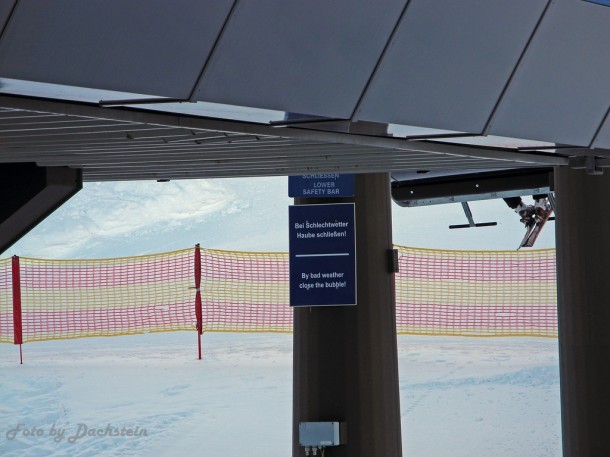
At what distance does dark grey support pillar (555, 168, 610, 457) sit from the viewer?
12.8 metres

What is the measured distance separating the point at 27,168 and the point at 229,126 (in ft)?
7.52

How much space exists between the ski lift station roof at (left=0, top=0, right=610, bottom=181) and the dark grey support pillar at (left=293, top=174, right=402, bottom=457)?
1.19 meters

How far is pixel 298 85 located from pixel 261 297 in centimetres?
1972

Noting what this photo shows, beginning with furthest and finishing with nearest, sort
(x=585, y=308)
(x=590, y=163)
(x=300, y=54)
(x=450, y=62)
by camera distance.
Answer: (x=585, y=308), (x=590, y=163), (x=450, y=62), (x=300, y=54)

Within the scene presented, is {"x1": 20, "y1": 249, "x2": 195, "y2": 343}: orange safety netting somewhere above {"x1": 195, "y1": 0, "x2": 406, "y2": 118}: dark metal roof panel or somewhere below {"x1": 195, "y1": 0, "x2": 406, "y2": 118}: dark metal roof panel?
below

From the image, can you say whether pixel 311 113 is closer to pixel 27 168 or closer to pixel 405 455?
pixel 27 168

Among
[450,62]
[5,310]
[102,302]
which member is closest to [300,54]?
[450,62]

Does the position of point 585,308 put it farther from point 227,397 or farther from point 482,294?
point 227,397

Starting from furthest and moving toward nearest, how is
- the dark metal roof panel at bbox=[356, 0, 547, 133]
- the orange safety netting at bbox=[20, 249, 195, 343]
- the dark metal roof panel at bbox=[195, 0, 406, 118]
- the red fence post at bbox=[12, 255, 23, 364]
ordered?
1. the orange safety netting at bbox=[20, 249, 195, 343]
2. the red fence post at bbox=[12, 255, 23, 364]
3. the dark metal roof panel at bbox=[356, 0, 547, 133]
4. the dark metal roof panel at bbox=[195, 0, 406, 118]

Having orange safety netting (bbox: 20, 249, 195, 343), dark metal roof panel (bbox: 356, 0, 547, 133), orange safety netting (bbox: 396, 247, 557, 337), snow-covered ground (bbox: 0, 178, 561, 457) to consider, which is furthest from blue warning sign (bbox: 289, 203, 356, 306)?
orange safety netting (bbox: 20, 249, 195, 343)

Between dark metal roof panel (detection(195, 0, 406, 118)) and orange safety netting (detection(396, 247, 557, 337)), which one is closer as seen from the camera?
dark metal roof panel (detection(195, 0, 406, 118))

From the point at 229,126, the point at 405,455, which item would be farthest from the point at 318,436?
the point at 405,455

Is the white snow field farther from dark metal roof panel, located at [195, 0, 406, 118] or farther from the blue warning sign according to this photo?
dark metal roof panel, located at [195, 0, 406, 118]

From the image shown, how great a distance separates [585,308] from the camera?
12867 millimetres
